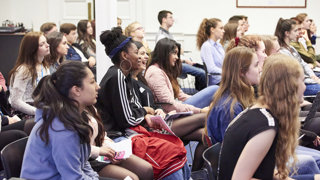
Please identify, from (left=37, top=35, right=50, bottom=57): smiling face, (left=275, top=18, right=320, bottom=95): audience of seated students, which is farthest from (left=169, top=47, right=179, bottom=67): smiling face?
(left=275, top=18, right=320, bottom=95): audience of seated students

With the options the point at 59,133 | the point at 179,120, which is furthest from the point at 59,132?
the point at 179,120

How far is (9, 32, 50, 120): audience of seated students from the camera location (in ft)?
11.9

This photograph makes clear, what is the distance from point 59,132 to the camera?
1995 mm

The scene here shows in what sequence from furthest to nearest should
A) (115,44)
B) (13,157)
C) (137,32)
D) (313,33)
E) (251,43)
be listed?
(313,33) < (137,32) < (251,43) < (115,44) < (13,157)

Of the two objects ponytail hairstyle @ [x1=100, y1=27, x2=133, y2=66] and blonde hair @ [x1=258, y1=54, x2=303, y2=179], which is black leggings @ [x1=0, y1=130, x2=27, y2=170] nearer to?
ponytail hairstyle @ [x1=100, y1=27, x2=133, y2=66]

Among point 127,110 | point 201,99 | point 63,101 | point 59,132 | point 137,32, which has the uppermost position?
point 137,32

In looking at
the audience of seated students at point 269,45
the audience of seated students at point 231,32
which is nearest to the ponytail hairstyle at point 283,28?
the audience of seated students at point 231,32

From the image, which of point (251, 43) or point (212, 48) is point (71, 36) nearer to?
point (212, 48)

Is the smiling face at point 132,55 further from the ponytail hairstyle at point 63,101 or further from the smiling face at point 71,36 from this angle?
the smiling face at point 71,36

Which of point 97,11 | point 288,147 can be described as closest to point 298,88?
point 288,147

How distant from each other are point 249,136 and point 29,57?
2.45m

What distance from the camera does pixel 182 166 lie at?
2.90 metres

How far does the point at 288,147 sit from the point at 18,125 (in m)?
2.12

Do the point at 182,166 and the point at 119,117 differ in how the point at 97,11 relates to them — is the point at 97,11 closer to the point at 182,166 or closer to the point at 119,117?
the point at 119,117
